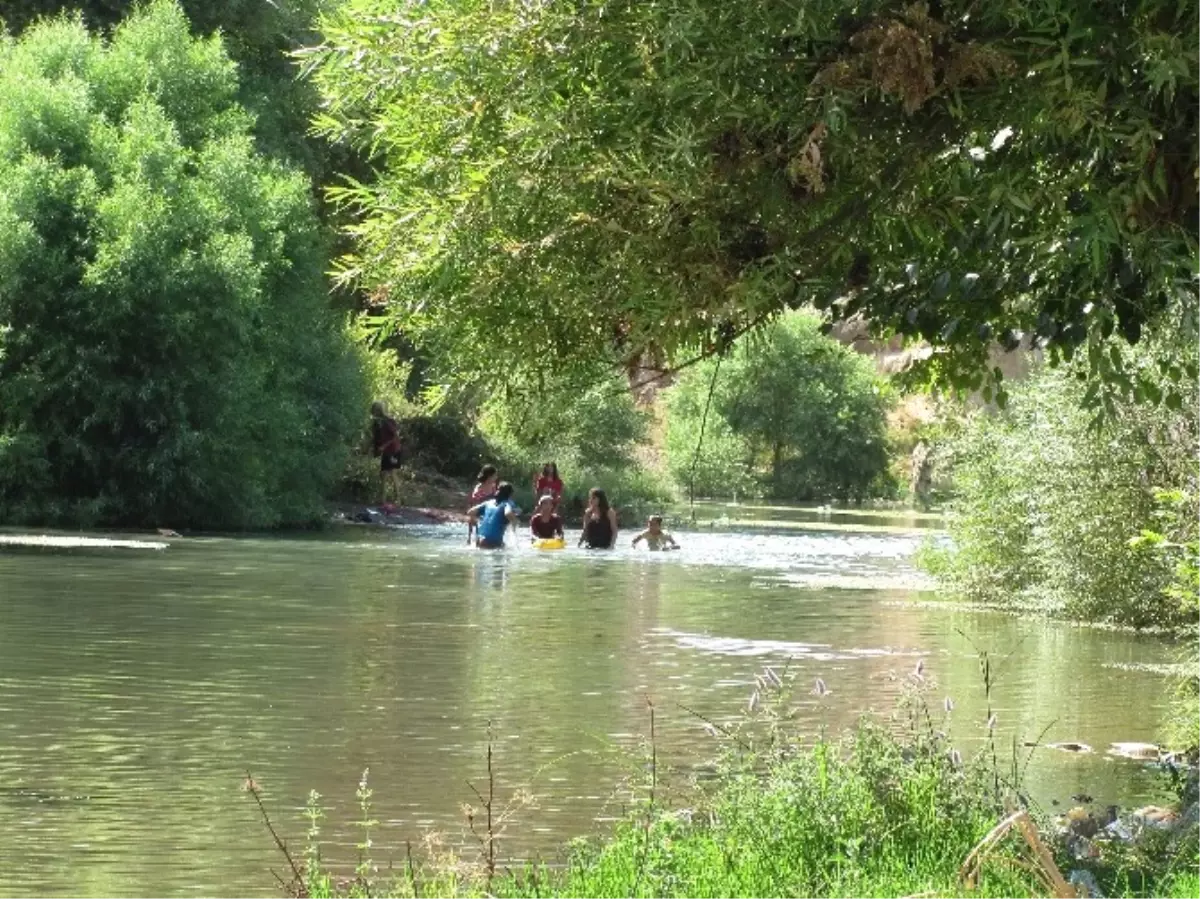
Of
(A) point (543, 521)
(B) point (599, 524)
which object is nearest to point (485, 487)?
(A) point (543, 521)

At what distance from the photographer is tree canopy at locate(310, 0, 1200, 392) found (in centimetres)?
877

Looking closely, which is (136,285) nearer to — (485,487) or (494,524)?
(485,487)

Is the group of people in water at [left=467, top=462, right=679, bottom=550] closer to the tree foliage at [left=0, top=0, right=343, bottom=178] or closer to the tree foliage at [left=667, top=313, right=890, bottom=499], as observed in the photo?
the tree foliage at [left=0, top=0, right=343, bottom=178]

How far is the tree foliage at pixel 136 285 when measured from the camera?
138 feet

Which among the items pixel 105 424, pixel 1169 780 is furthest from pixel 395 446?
pixel 1169 780

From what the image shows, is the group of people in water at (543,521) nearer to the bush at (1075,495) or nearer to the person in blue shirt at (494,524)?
the person in blue shirt at (494,524)

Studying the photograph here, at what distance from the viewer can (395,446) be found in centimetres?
5384

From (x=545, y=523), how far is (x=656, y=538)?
259 cm

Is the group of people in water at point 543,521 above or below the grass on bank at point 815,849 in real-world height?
above

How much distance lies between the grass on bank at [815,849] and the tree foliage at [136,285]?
3252 centimetres

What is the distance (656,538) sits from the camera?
41156 mm

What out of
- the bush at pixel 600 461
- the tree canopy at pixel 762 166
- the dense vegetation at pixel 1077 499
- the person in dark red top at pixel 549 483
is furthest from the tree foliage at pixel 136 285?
the tree canopy at pixel 762 166

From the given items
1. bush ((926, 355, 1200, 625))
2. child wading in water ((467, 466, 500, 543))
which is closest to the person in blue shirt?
child wading in water ((467, 466, 500, 543))

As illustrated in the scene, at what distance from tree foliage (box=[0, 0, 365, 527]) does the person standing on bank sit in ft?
22.8
